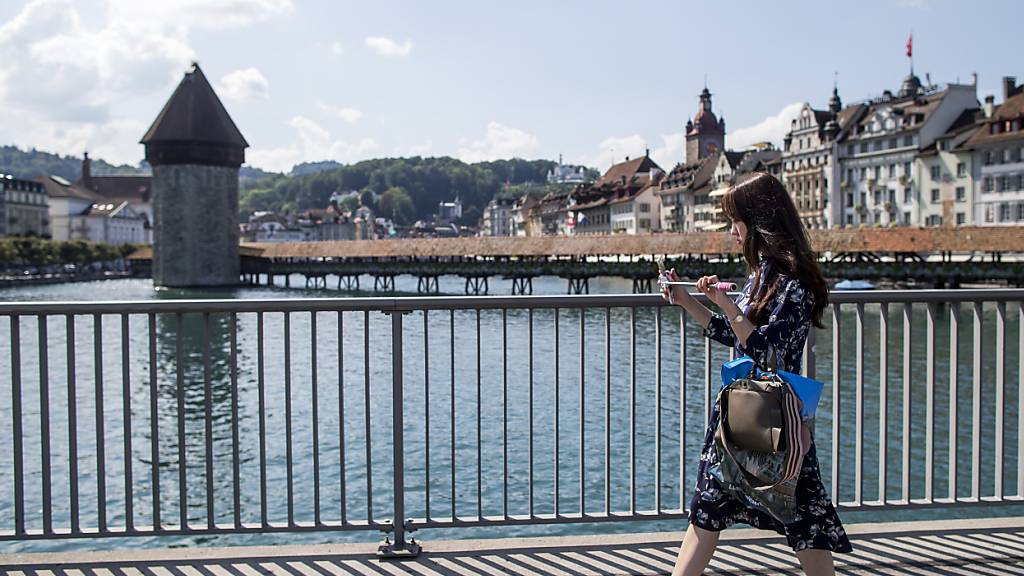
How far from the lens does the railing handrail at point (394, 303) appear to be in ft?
10.3

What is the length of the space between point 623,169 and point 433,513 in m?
100

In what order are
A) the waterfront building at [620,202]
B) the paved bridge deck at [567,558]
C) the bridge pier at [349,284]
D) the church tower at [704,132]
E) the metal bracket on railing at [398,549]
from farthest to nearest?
the church tower at [704,132] < the waterfront building at [620,202] < the bridge pier at [349,284] < the metal bracket on railing at [398,549] < the paved bridge deck at [567,558]

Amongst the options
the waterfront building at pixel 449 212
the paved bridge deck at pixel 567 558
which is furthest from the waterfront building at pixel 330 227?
the paved bridge deck at pixel 567 558

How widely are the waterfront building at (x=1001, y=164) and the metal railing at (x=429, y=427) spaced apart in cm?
2898

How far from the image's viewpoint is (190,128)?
5912 centimetres

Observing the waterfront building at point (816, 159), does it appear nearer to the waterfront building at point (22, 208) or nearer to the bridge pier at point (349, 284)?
the bridge pier at point (349, 284)

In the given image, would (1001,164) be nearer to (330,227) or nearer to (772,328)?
(772,328)

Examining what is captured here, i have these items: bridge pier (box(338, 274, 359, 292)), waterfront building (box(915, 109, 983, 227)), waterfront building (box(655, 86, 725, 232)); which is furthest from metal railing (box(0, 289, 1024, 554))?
Answer: waterfront building (box(655, 86, 725, 232))

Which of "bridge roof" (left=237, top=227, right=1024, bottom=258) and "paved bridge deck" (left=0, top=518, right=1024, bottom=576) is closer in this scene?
"paved bridge deck" (left=0, top=518, right=1024, bottom=576)

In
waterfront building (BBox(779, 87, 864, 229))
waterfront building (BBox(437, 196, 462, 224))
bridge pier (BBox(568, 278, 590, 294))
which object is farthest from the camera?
waterfront building (BBox(437, 196, 462, 224))

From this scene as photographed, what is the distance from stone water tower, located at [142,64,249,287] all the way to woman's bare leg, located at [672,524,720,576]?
6053cm

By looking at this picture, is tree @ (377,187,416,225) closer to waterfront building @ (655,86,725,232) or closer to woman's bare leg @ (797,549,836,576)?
A: waterfront building @ (655,86,725,232)

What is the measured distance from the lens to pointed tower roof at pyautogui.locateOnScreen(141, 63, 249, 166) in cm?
5912

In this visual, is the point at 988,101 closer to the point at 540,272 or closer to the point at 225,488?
the point at 540,272
